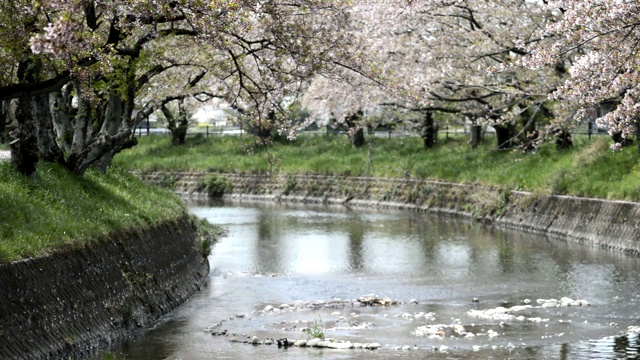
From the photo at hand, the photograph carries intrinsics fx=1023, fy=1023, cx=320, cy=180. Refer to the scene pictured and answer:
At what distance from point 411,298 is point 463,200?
1941cm

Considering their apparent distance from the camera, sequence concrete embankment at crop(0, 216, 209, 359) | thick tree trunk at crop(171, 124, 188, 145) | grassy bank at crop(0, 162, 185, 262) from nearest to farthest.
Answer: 1. concrete embankment at crop(0, 216, 209, 359)
2. grassy bank at crop(0, 162, 185, 262)
3. thick tree trunk at crop(171, 124, 188, 145)

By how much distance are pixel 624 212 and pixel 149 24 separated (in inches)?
684

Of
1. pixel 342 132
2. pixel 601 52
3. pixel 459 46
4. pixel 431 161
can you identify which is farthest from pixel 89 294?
pixel 342 132

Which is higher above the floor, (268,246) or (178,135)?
(178,135)

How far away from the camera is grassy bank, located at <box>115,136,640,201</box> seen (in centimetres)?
3216

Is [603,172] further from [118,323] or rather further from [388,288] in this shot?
[118,323]

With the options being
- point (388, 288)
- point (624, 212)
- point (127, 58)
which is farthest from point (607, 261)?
point (127, 58)

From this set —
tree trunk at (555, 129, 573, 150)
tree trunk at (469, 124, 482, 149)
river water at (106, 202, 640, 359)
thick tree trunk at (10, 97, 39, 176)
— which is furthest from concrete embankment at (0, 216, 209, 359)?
tree trunk at (469, 124, 482, 149)

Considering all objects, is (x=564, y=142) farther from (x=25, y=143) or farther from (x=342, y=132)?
(x=25, y=143)

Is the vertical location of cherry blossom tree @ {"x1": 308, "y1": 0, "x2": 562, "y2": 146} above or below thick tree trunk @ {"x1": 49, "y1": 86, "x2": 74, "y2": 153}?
above

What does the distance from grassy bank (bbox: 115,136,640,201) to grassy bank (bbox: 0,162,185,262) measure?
2739mm

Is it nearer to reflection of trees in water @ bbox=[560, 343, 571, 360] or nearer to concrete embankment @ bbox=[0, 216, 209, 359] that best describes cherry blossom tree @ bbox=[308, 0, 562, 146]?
concrete embankment @ bbox=[0, 216, 209, 359]

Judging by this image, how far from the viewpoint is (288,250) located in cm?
2991

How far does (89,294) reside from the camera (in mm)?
14914
